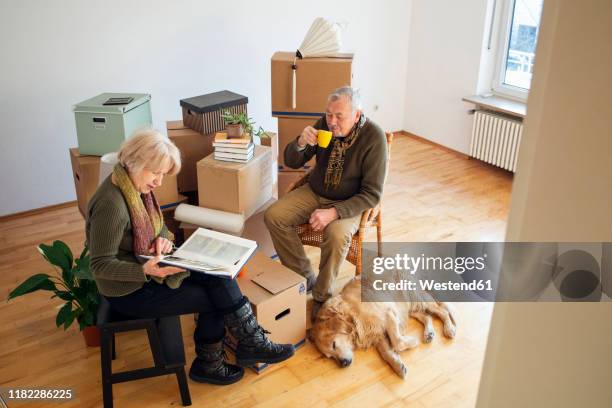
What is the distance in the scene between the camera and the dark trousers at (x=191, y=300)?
2146mm

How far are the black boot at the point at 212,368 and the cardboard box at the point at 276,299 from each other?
0.14 m

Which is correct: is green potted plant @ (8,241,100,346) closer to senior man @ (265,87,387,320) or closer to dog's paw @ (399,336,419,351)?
senior man @ (265,87,387,320)

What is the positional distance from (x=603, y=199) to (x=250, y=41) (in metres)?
4.09

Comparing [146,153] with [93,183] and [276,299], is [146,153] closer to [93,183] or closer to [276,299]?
[276,299]

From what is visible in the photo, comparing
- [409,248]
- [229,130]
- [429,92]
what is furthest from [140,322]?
[429,92]

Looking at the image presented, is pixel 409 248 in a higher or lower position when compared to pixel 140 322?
lower

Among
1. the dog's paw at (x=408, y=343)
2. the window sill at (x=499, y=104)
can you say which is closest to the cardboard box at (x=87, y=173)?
the dog's paw at (x=408, y=343)

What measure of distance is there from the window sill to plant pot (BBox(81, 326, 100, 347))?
326 cm

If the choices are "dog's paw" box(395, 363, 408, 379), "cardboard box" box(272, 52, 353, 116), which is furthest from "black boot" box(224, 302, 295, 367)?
"cardboard box" box(272, 52, 353, 116)

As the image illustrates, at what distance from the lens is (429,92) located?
520 centimetres

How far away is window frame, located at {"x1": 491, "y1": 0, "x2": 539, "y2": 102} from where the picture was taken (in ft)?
14.7

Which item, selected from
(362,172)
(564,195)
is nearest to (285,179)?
(362,172)

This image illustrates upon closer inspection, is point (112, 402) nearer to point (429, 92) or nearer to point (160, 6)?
point (160, 6)

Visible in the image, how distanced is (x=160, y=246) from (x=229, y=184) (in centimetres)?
75
